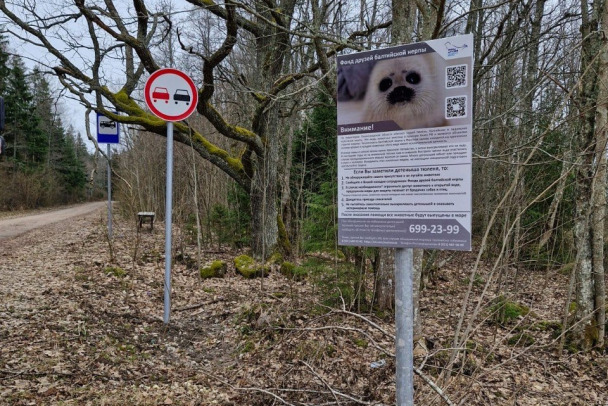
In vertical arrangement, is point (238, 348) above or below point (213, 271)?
below

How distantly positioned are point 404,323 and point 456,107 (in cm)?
100

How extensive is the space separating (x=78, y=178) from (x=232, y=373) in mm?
42695

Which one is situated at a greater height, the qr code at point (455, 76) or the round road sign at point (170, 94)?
the round road sign at point (170, 94)

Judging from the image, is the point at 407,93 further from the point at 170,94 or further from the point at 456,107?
the point at 170,94

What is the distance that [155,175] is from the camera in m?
17.1

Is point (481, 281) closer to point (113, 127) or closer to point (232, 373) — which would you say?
point (232, 373)

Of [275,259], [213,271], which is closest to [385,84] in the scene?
[213,271]

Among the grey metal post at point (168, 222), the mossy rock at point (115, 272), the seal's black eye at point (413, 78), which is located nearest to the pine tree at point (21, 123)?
the mossy rock at point (115, 272)

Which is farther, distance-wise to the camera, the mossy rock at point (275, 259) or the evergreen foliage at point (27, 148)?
the evergreen foliage at point (27, 148)

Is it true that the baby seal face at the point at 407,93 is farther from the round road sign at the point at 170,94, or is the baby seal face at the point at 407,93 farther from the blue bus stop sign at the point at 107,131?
the blue bus stop sign at the point at 107,131

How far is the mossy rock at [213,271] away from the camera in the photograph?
281 inches

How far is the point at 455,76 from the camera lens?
1.69 meters

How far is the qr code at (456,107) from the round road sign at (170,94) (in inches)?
144

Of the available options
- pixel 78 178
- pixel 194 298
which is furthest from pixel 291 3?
pixel 78 178
